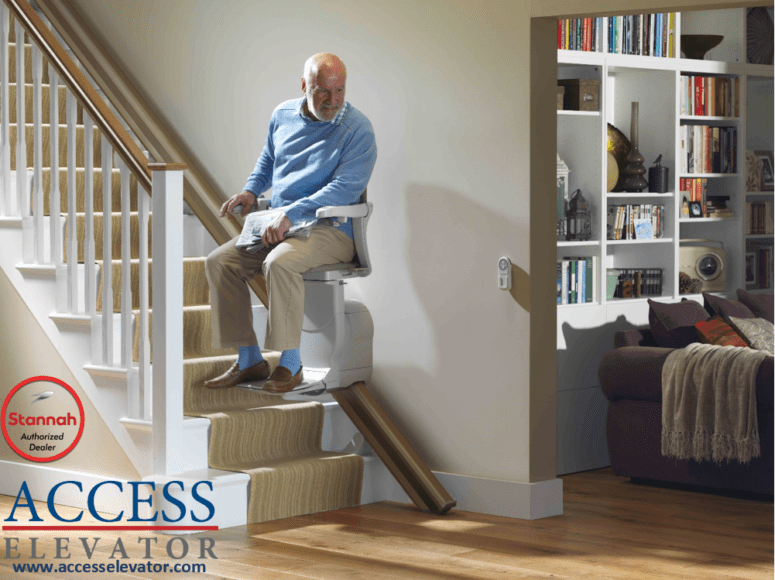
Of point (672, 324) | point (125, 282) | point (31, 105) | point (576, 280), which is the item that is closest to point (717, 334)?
point (672, 324)

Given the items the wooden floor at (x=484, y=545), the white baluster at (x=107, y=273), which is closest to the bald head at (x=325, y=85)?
the white baluster at (x=107, y=273)

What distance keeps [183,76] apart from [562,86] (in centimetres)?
189

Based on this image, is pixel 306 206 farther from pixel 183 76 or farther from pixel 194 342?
pixel 183 76

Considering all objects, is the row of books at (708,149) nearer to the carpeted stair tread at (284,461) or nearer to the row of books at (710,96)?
the row of books at (710,96)

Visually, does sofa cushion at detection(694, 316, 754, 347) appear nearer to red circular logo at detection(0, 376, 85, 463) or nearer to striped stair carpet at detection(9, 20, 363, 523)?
striped stair carpet at detection(9, 20, 363, 523)

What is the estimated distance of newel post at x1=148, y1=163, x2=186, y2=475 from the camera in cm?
461

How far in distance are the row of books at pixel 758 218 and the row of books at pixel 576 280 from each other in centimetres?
181

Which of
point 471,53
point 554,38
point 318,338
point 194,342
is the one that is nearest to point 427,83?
point 471,53

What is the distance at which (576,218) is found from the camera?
610 cm

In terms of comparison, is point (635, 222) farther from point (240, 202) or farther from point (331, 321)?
point (240, 202)

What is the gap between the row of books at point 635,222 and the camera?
254 inches

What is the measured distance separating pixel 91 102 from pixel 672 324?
2.84 meters

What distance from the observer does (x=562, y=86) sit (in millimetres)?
6078

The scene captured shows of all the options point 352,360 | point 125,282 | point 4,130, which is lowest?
point 352,360
